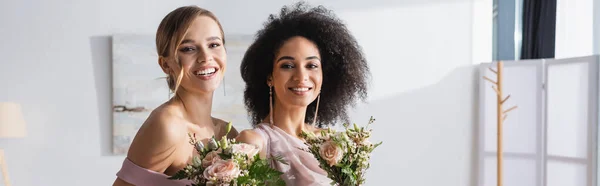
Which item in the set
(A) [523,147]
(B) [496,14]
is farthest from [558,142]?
(B) [496,14]

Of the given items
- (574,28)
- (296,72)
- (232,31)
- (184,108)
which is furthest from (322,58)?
(232,31)

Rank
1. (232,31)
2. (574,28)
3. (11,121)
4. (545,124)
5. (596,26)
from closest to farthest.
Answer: (596,26) → (574,28) → (11,121) → (545,124) → (232,31)

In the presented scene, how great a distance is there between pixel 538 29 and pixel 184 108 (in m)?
4.71

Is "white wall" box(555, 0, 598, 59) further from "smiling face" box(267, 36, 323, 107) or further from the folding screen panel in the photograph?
"smiling face" box(267, 36, 323, 107)

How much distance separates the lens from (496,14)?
22.7ft

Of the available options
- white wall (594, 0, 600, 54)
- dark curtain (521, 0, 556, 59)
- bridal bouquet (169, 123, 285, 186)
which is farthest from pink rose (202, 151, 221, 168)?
dark curtain (521, 0, 556, 59)

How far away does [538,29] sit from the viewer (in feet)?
20.9

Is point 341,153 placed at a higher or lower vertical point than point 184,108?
lower

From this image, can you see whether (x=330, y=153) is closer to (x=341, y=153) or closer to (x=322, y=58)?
(x=341, y=153)

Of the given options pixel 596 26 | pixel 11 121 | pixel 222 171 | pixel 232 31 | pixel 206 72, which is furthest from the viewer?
pixel 232 31

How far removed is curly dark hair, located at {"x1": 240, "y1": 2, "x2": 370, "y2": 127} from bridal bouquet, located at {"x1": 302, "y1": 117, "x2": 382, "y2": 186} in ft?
0.47

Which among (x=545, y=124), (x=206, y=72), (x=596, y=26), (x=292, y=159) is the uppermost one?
(x=596, y=26)

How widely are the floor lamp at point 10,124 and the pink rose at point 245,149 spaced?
13.7ft

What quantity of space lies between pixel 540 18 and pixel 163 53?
471cm
